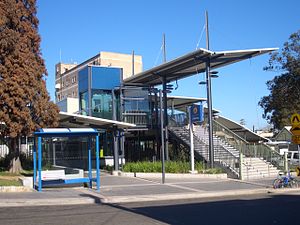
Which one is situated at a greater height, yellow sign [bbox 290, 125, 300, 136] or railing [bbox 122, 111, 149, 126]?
railing [bbox 122, 111, 149, 126]

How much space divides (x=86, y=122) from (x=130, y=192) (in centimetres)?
862

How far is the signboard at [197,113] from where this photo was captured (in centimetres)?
2825

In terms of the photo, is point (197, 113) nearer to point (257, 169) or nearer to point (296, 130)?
point (257, 169)

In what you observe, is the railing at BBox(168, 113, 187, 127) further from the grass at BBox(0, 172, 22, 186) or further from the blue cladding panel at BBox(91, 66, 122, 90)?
the grass at BBox(0, 172, 22, 186)

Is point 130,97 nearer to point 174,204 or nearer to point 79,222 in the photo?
point 174,204

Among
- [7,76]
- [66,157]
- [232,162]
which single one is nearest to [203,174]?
[232,162]

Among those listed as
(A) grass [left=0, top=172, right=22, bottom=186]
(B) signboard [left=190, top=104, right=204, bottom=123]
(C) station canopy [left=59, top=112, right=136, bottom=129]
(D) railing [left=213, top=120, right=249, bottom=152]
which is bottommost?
(A) grass [left=0, top=172, right=22, bottom=186]

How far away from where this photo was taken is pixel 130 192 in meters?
19.3

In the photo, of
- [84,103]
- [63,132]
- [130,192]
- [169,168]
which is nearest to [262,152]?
[169,168]

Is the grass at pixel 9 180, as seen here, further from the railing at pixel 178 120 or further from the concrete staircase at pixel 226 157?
the railing at pixel 178 120

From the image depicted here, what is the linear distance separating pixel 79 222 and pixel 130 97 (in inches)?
1021

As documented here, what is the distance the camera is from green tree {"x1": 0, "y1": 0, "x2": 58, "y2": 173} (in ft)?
74.8

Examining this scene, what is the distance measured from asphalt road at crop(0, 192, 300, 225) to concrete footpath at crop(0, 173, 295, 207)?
1311 millimetres

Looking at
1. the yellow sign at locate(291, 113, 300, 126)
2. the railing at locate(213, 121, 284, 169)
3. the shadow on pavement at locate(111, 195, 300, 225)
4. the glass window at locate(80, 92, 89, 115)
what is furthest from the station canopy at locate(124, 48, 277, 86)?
the shadow on pavement at locate(111, 195, 300, 225)
